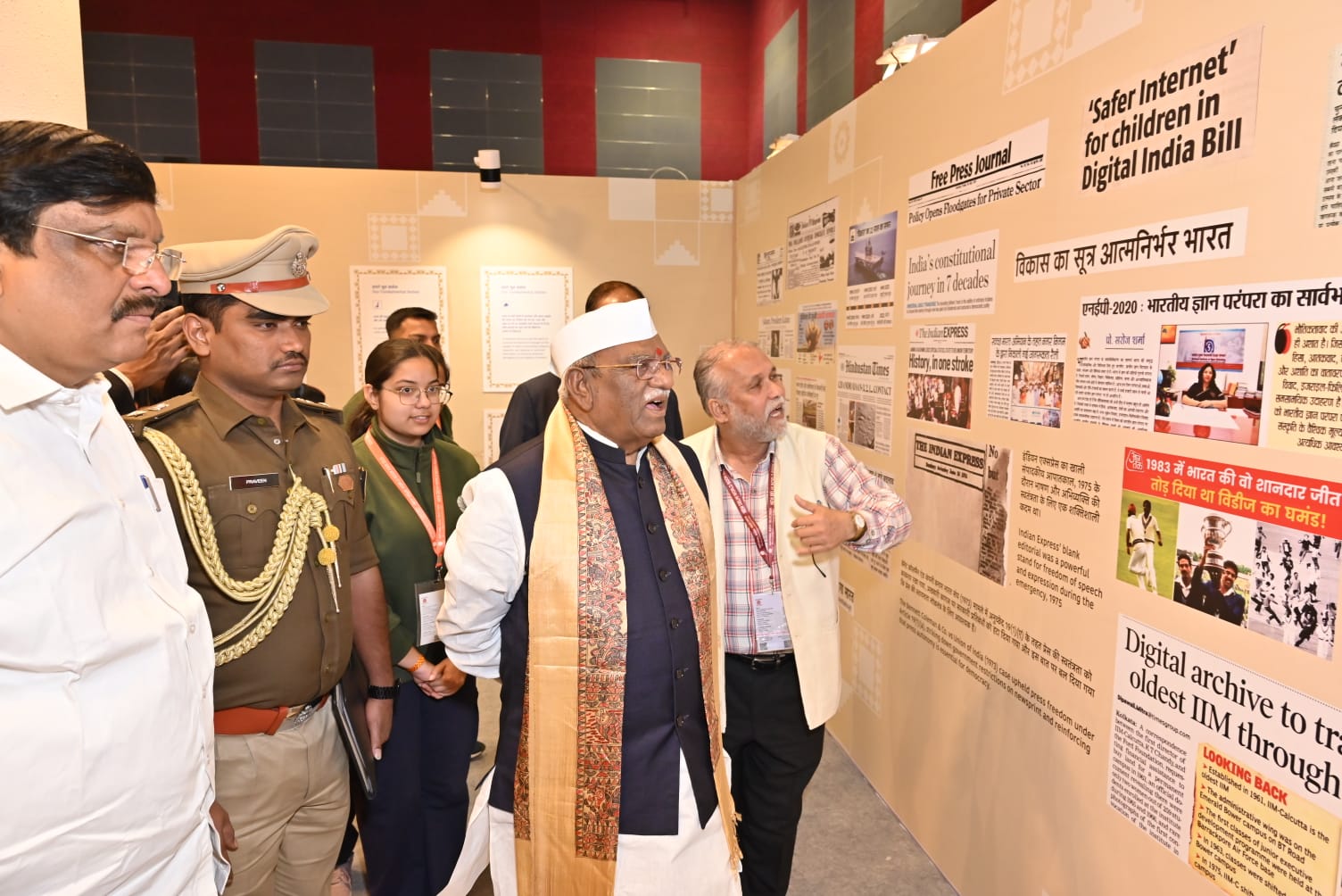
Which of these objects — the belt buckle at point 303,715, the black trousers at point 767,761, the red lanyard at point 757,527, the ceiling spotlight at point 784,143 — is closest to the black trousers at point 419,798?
the belt buckle at point 303,715

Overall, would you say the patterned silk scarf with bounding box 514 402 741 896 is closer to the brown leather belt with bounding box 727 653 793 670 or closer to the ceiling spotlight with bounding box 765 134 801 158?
the brown leather belt with bounding box 727 653 793 670

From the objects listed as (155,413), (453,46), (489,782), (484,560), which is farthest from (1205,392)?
(453,46)

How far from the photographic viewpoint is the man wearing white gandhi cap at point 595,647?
1.57 m

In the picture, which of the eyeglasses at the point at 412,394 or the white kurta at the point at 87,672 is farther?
the eyeglasses at the point at 412,394

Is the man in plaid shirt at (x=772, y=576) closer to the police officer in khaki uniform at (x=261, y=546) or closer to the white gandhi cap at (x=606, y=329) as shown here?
the white gandhi cap at (x=606, y=329)

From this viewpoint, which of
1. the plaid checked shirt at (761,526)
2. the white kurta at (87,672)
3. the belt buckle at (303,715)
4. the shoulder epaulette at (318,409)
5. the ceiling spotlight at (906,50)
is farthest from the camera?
the ceiling spotlight at (906,50)

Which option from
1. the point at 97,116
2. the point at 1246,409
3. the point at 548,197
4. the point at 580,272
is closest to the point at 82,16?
the point at 97,116

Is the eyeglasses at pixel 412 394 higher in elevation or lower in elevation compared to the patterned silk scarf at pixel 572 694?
higher

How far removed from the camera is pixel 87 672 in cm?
103

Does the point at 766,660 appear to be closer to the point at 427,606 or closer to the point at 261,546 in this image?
Result: the point at 427,606

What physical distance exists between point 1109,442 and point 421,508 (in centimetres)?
187

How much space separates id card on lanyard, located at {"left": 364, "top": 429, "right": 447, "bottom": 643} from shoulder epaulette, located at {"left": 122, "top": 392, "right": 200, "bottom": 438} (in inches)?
26.5

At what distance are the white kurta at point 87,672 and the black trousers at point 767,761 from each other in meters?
1.33

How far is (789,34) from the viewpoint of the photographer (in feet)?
18.0
